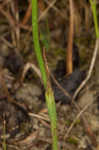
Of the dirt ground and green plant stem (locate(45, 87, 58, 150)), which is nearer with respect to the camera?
green plant stem (locate(45, 87, 58, 150))

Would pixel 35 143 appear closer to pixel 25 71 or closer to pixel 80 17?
pixel 25 71

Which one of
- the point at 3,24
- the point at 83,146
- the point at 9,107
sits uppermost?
the point at 3,24

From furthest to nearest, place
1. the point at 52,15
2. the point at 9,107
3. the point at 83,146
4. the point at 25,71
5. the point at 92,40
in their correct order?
the point at 52,15, the point at 92,40, the point at 25,71, the point at 9,107, the point at 83,146

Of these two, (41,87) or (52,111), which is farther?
(41,87)

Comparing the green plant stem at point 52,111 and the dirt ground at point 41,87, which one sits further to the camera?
the dirt ground at point 41,87

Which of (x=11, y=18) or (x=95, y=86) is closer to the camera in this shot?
(x=95, y=86)

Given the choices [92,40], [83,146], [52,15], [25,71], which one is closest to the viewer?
[83,146]

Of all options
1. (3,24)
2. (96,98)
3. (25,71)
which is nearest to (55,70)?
(25,71)

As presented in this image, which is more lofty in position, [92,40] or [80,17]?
[80,17]
